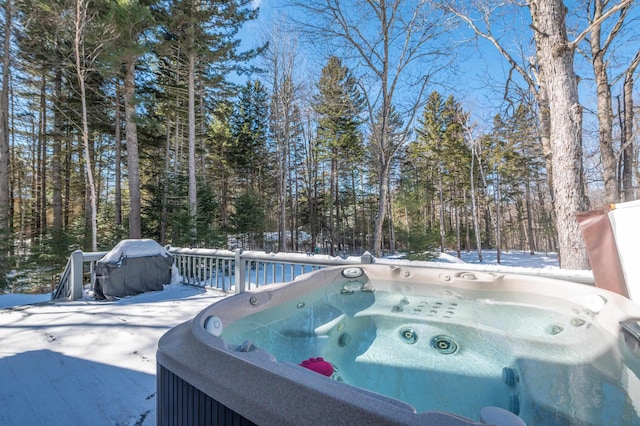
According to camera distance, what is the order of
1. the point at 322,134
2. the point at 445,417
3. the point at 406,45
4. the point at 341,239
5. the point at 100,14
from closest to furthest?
the point at 445,417, the point at 406,45, the point at 100,14, the point at 322,134, the point at 341,239

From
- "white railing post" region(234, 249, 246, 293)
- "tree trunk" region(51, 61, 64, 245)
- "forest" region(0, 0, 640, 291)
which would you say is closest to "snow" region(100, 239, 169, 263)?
"white railing post" region(234, 249, 246, 293)

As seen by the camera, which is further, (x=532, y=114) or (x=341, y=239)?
(x=341, y=239)

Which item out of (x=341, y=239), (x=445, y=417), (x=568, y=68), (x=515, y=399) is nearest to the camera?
(x=445, y=417)

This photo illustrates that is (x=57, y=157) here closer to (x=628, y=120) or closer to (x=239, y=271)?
(x=239, y=271)

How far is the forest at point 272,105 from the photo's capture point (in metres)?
5.39

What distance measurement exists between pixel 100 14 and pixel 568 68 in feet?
31.4

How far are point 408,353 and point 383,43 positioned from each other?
243 inches

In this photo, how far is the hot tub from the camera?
2.80 feet

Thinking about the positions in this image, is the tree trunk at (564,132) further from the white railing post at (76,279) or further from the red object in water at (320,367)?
the white railing post at (76,279)

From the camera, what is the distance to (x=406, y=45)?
20.0 feet

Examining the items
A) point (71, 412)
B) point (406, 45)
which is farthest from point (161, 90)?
point (71, 412)

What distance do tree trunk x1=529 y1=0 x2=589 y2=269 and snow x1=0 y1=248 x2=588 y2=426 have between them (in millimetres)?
855

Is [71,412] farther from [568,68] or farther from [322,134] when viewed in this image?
[322,134]

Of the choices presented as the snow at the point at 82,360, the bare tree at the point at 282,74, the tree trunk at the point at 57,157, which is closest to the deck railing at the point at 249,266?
the snow at the point at 82,360
